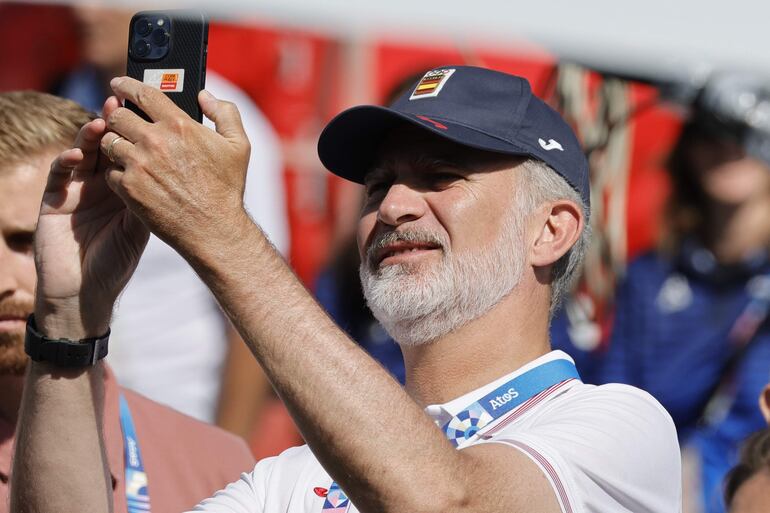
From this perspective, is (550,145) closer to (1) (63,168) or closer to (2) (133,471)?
(1) (63,168)

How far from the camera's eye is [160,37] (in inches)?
68.9

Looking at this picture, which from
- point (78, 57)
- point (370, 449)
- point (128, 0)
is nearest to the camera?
point (370, 449)

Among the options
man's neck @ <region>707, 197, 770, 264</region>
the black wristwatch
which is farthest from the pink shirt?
man's neck @ <region>707, 197, 770, 264</region>

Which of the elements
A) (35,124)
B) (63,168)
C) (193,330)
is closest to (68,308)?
(63,168)

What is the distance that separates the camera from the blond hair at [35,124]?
245 centimetres

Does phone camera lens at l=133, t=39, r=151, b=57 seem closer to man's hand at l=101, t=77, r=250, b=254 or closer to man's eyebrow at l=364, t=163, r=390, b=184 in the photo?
man's hand at l=101, t=77, r=250, b=254

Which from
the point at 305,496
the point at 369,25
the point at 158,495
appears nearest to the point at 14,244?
the point at 158,495

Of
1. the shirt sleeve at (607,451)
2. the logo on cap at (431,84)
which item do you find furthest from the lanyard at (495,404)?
the logo on cap at (431,84)

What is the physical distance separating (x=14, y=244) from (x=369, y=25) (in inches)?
89.4

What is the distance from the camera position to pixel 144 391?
436 centimetres

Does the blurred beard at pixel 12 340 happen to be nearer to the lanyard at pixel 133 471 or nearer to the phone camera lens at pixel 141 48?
the lanyard at pixel 133 471

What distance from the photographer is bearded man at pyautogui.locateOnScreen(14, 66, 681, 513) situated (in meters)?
1.50

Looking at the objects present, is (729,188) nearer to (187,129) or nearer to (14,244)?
(14,244)

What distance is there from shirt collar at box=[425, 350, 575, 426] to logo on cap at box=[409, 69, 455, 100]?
54cm
